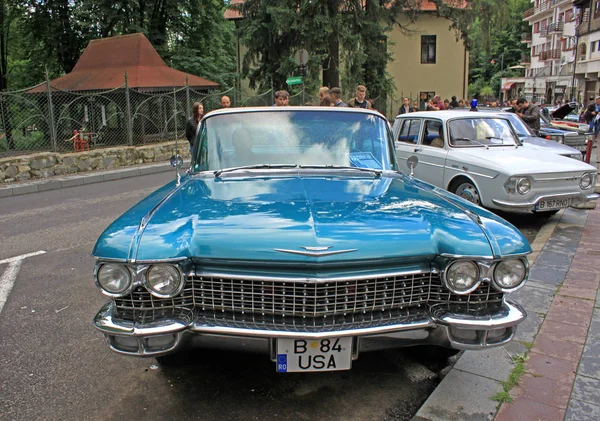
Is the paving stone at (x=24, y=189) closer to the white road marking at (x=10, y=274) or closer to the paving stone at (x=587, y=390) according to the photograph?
the white road marking at (x=10, y=274)

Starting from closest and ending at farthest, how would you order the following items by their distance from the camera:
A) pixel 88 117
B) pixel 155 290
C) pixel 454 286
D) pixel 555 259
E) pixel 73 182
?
pixel 155 290
pixel 454 286
pixel 555 259
pixel 73 182
pixel 88 117

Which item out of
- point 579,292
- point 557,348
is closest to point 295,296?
point 557,348

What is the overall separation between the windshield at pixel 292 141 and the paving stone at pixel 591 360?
1.93 metres

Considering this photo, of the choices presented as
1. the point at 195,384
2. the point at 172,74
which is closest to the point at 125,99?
the point at 172,74

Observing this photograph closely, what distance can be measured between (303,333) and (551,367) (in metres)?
1.88

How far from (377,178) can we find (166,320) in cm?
193

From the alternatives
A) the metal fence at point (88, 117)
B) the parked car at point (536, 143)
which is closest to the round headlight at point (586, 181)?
the parked car at point (536, 143)

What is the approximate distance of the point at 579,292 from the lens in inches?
186

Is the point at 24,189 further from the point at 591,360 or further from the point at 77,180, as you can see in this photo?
the point at 591,360

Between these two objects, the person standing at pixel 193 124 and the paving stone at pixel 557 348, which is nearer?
the paving stone at pixel 557 348

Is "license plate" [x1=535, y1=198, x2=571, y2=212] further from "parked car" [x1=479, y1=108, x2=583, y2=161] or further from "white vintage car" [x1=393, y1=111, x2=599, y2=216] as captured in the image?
"parked car" [x1=479, y1=108, x2=583, y2=161]

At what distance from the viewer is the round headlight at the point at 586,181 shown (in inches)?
285

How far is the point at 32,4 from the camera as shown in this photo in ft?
75.6

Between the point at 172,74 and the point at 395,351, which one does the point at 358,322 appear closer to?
the point at 395,351
